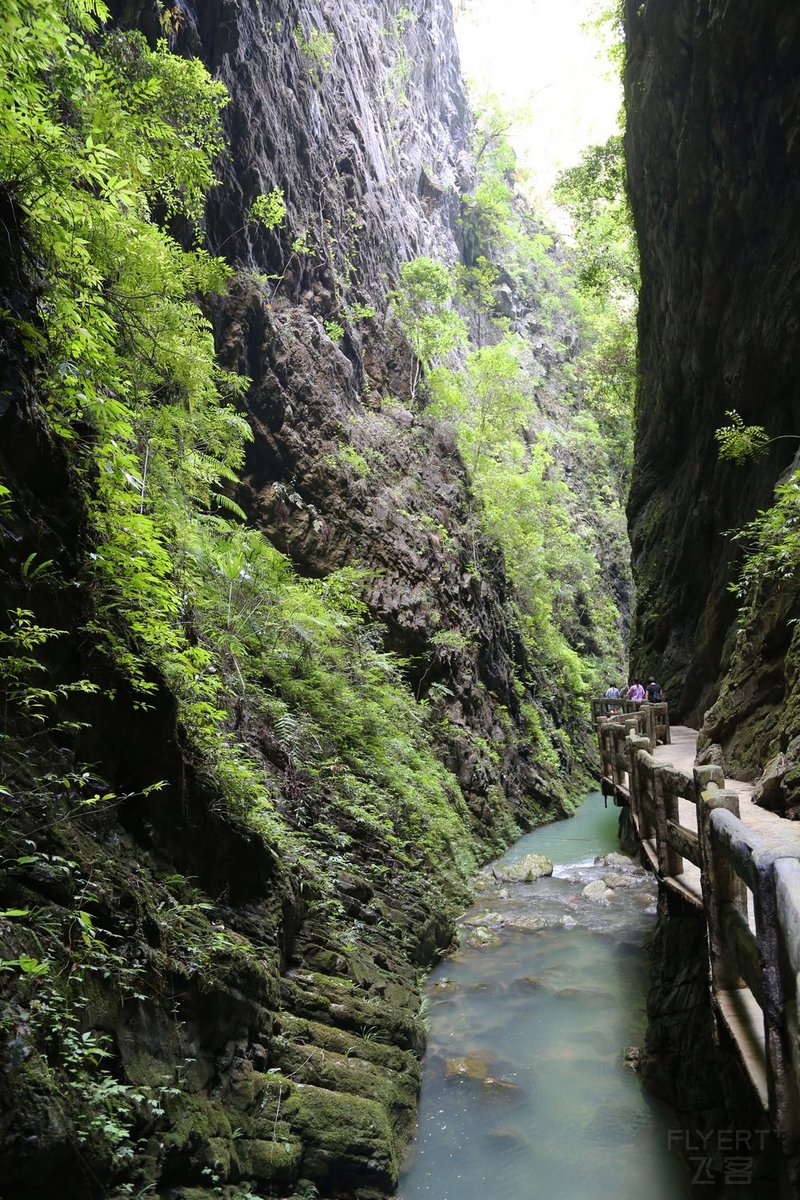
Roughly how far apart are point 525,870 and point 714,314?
11678mm

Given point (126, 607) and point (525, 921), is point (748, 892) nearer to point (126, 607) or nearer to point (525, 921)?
point (126, 607)

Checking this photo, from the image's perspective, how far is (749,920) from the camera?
4.56 meters

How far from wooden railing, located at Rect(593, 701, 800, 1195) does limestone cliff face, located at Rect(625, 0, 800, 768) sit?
88.7 inches

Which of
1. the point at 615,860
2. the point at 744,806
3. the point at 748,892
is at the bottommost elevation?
the point at 615,860

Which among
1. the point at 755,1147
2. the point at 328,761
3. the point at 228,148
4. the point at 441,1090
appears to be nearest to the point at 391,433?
the point at 228,148

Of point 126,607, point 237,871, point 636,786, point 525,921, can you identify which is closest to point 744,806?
point 636,786

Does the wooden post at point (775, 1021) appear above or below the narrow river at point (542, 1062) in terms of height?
above

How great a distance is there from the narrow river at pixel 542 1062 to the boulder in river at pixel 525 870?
992 mm

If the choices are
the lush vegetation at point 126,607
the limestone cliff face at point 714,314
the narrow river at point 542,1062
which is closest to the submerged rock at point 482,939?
the narrow river at point 542,1062

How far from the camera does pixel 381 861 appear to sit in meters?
10.1

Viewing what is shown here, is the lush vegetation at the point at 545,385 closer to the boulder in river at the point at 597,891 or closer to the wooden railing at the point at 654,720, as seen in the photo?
the wooden railing at the point at 654,720

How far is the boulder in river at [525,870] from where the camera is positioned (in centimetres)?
1427

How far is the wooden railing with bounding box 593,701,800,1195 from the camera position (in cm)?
284

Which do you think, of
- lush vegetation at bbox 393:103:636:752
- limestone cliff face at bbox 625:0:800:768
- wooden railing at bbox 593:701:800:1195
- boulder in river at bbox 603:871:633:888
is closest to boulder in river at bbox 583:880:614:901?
boulder in river at bbox 603:871:633:888
